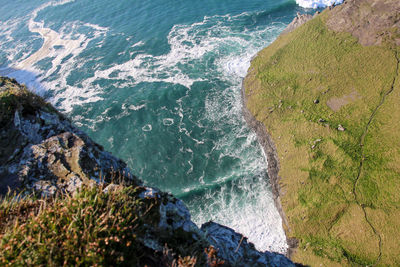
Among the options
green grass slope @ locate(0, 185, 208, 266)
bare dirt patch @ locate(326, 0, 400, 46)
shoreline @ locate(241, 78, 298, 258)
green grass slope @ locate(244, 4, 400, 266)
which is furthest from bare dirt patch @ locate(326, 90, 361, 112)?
green grass slope @ locate(0, 185, 208, 266)

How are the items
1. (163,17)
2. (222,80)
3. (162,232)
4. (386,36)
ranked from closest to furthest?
(162,232)
(386,36)
(222,80)
(163,17)

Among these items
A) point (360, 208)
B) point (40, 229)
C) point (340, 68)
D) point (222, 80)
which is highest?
point (40, 229)

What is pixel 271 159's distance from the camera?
88.8 ft

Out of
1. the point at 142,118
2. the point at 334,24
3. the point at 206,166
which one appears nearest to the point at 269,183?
the point at 206,166

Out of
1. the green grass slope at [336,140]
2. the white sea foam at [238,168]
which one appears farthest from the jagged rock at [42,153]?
the green grass slope at [336,140]

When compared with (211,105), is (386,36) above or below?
above

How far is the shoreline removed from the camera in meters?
22.1

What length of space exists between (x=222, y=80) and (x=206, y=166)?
15.1 m

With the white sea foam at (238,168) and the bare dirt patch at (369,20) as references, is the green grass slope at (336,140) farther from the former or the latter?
the white sea foam at (238,168)

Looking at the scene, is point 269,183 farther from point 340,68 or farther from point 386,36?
point 386,36

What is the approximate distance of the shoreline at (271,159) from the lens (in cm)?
2210

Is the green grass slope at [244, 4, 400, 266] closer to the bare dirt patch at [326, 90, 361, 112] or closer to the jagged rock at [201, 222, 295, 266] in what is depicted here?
the bare dirt patch at [326, 90, 361, 112]

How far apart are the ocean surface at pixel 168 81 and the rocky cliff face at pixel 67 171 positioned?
1468 cm

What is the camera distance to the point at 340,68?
95.1 feet
